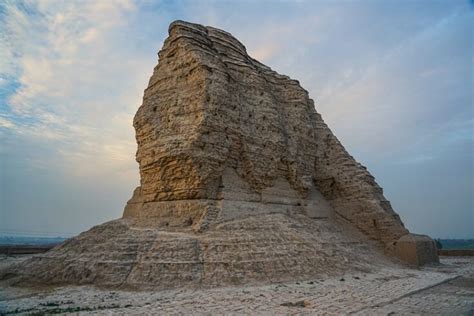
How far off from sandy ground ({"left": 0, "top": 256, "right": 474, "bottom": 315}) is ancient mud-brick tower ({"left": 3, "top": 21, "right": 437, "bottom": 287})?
3.61 ft

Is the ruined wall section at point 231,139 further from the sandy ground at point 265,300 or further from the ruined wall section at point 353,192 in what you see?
the sandy ground at point 265,300

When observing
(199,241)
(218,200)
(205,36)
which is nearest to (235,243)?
(199,241)

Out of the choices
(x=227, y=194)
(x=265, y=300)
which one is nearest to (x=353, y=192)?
(x=227, y=194)

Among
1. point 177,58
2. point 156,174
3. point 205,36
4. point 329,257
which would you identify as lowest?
point 329,257

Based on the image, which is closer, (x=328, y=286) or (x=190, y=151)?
(x=328, y=286)

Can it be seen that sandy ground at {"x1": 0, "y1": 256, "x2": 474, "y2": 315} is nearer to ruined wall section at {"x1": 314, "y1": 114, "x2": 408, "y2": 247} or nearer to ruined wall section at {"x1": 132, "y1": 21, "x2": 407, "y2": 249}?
ruined wall section at {"x1": 132, "y1": 21, "x2": 407, "y2": 249}

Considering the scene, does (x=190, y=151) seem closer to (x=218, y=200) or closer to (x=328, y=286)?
(x=218, y=200)

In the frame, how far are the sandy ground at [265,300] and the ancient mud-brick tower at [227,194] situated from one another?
1.10 metres

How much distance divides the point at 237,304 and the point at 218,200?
25.5 ft

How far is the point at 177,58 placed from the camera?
2203cm

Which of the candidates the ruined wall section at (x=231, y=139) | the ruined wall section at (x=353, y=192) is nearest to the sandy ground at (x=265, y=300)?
the ruined wall section at (x=231, y=139)

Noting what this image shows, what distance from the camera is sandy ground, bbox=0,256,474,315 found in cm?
1066

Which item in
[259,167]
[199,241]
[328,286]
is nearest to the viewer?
[328,286]

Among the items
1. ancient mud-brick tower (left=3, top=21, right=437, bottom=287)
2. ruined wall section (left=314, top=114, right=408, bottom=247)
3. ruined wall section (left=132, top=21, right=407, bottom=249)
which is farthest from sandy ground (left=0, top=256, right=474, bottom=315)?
ruined wall section (left=314, top=114, right=408, bottom=247)
